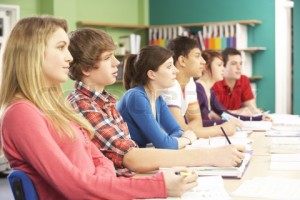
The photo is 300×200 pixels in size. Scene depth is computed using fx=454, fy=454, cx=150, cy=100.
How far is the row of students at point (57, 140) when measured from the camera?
1265 millimetres

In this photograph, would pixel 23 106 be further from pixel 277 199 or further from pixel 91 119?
pixel 277 199

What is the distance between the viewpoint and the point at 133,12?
22.6 feet

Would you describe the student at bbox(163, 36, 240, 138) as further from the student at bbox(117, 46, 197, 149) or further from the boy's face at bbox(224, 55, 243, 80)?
the boy's face at bbox(224, 55, 243, 80)

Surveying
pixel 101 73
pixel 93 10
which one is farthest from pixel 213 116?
pixel 93 10

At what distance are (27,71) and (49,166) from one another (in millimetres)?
313

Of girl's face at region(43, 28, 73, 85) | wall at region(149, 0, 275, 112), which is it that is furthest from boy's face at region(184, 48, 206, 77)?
wall at region(149, 0, 275, 112)

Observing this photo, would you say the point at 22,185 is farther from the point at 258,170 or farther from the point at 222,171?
the point at 258,170

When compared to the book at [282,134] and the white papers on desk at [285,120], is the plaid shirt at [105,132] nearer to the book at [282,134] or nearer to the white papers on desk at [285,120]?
the book at [282,134]

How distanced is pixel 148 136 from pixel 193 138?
0.36 meters

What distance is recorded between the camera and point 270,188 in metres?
1.46

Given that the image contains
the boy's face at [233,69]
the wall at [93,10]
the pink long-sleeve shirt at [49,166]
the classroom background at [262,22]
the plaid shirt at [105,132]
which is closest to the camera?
the pink long-sleeve shirt at [49,166]

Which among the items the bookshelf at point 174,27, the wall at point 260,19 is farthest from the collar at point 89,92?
the wall at point 260,19

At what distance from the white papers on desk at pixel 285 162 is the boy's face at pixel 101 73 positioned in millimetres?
790

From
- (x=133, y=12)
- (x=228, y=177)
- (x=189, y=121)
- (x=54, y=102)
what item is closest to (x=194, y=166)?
(x=228, y=177)
